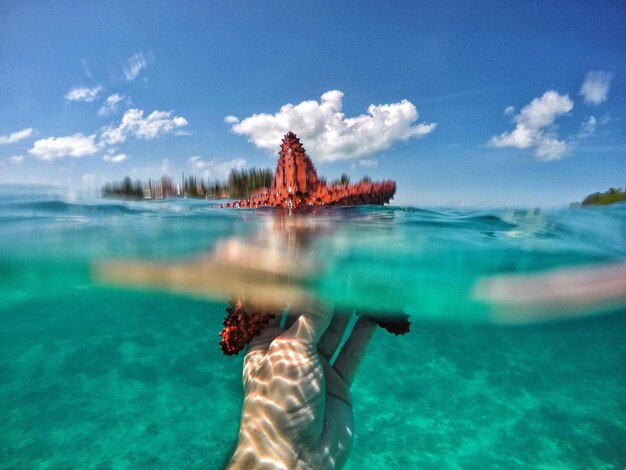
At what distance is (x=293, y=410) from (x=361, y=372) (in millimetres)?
13268

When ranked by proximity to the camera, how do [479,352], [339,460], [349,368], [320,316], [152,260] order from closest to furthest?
1. [339,460]
2. [320,316]
3. [349,368]
4. [152,260]
5. [479,352]

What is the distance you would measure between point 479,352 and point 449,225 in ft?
46.9

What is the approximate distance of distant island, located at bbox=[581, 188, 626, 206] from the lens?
40.8 feet

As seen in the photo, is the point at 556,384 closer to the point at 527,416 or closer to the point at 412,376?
the point at 527,416

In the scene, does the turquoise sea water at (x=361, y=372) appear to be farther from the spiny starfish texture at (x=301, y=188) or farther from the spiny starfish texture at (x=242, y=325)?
the spiny starfish texture at (x=242, y=325)

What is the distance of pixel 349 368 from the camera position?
4789mm

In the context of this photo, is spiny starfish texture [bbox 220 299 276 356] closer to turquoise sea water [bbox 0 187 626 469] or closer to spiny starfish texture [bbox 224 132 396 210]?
spiny starfish texture [bbox 224 132 396 210]

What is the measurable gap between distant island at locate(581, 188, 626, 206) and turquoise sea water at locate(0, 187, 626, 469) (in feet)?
3.38

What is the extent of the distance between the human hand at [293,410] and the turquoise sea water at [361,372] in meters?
3.55

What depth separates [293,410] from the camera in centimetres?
365

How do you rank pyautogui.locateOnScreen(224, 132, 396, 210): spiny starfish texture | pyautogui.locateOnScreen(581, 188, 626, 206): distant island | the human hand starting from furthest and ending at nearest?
pyautogui.locateOnScreen(581, 188, 626, 206): distant island, pyautogui.locateOnScreen(224, 132, 396, 210): spiny starfish texture, the human hand

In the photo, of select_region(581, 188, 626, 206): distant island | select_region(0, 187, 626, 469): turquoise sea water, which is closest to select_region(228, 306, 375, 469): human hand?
select_region(0, 187, 626, 469): turquoise sea water

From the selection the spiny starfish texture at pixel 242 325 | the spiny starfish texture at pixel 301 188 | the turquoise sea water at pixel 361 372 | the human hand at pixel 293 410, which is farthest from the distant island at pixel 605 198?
the human hand at pixel 293 410

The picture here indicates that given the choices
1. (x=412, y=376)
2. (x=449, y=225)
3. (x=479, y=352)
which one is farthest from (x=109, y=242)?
(x=479, y=352)
